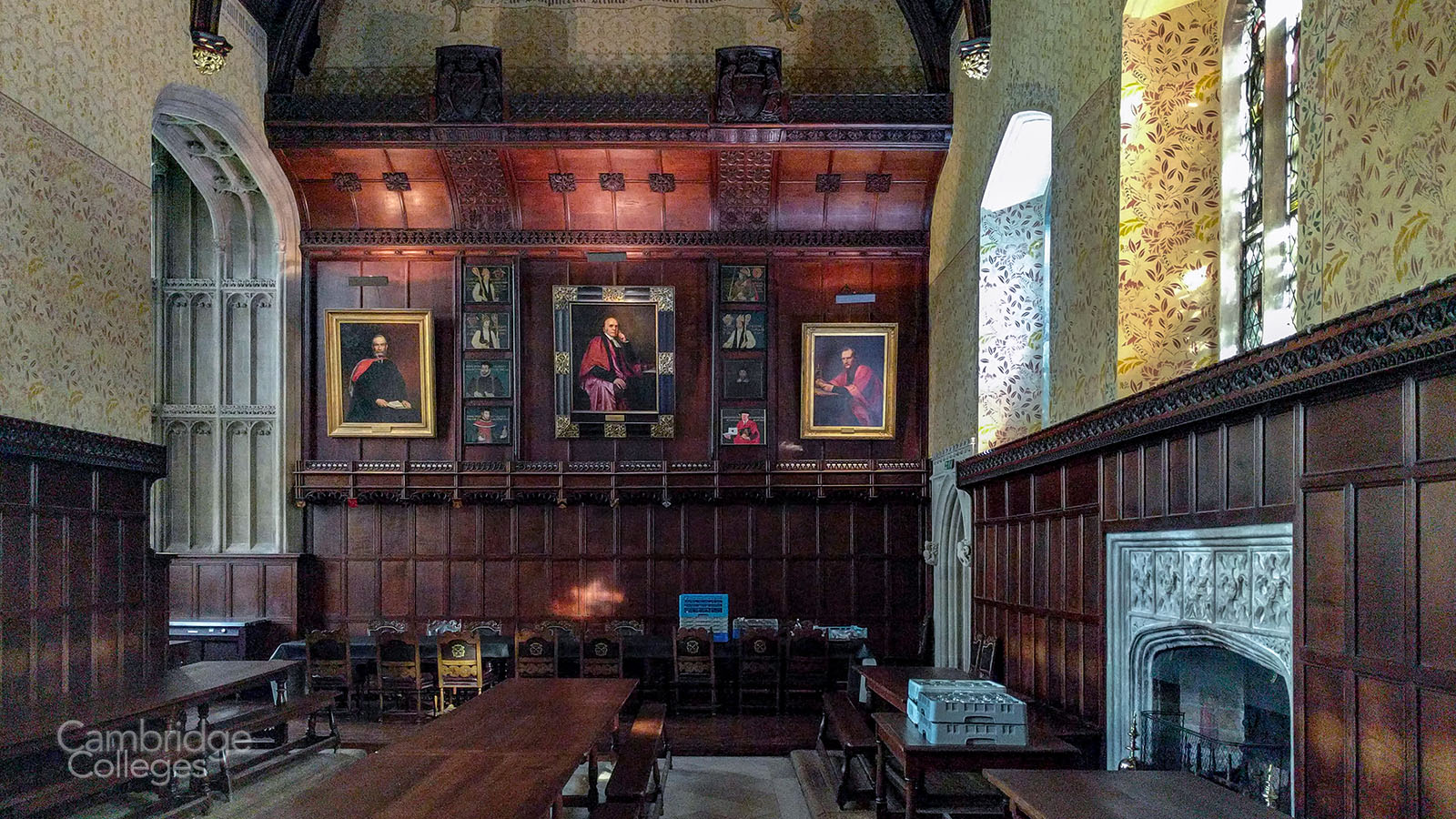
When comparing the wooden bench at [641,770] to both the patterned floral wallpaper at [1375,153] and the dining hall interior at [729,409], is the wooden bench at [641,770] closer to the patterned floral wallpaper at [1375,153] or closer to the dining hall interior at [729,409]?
the dining hall interior at [729,409]

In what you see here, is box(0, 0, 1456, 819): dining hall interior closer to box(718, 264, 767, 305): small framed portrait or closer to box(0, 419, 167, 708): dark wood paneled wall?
box(0, 419, 167, 708): dark wood paneled wall

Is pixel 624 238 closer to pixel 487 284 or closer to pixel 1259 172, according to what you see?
pixel 487 284

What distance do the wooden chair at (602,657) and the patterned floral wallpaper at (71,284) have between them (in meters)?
4.65

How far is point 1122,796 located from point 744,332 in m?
10.0

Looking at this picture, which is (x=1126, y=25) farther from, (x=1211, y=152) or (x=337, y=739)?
(x=337, y=739)

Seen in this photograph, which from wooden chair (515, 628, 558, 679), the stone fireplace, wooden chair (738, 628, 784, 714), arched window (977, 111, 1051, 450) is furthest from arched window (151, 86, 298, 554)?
the stone fireplace

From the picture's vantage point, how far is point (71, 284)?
26.6 ft

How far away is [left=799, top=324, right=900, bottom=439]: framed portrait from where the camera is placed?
44.2 feet

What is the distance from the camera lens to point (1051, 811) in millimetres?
3652

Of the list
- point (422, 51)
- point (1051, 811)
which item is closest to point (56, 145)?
point (422, 51)

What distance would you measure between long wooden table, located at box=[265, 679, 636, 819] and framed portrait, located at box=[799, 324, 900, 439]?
691 centimetres

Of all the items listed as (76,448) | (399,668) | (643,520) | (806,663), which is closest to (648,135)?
(643,520)

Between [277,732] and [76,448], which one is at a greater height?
[76,448]

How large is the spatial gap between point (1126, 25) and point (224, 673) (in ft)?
26.1
